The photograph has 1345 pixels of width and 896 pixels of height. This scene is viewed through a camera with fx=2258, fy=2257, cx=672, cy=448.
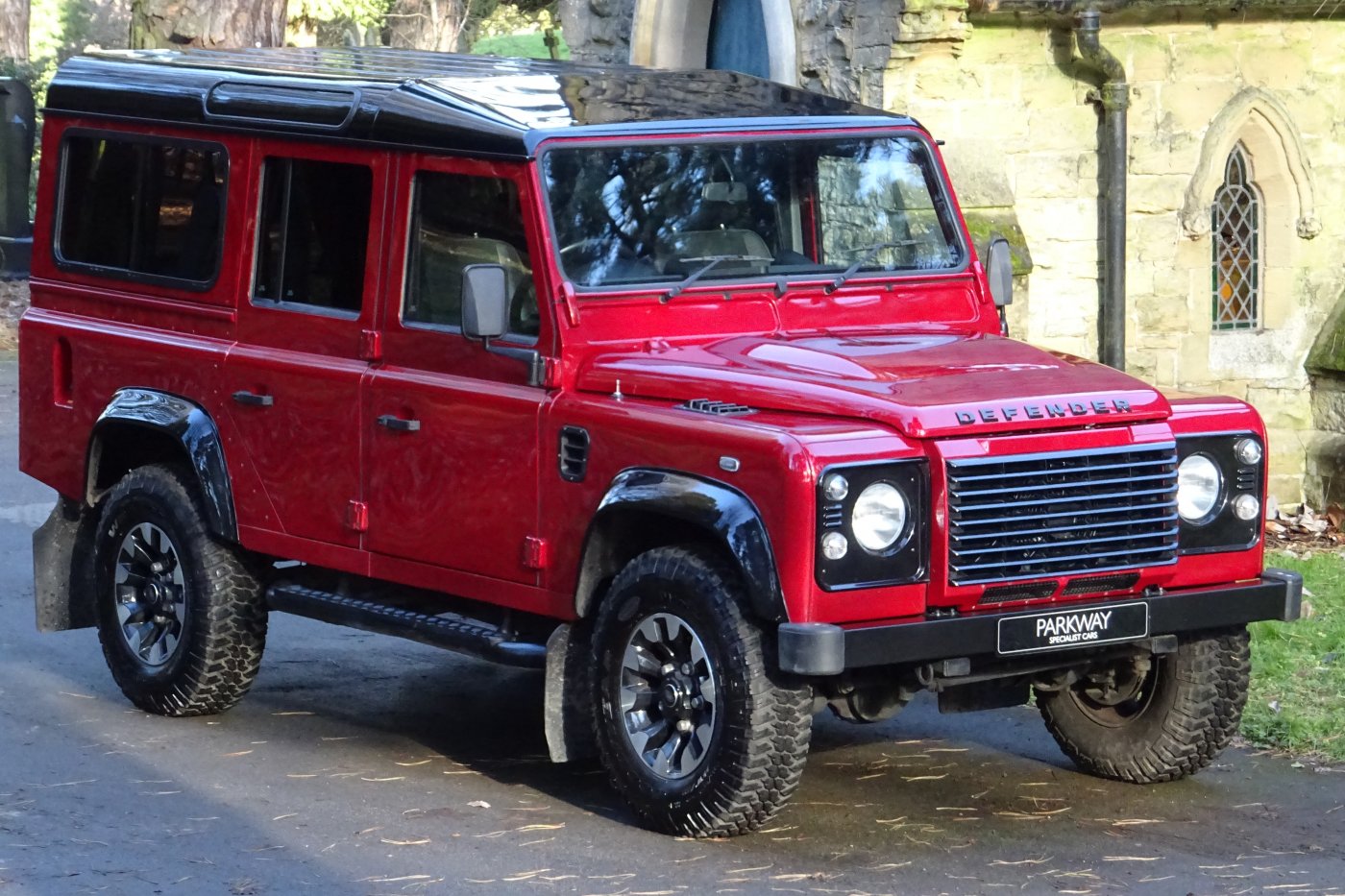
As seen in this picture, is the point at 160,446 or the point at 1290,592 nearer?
the point at 1290,592

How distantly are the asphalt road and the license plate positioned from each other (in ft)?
1.95

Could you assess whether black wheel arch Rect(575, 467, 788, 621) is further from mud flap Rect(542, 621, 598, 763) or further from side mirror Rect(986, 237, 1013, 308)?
side mirror Rect(986, 237, 1013, 308)

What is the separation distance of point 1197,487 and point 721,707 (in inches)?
61.1

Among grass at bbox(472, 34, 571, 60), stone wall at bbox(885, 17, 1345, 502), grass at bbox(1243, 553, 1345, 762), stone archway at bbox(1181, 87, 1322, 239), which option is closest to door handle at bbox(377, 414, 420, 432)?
grass at bbox(1243, 553, 1345, 762)

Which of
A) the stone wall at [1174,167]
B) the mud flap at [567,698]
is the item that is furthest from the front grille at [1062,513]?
the stone wall at [1174,167]

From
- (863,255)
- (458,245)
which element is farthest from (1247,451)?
(458,245)

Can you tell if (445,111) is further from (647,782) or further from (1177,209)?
(1177,209)

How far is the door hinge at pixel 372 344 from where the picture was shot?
7223mm

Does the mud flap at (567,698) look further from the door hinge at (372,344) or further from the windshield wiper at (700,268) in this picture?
the door hinge at (372,344)

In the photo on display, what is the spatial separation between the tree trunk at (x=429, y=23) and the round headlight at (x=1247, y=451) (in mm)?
27777

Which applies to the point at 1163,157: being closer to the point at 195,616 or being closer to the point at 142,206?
the point at 142,206

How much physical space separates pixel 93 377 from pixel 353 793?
220cm

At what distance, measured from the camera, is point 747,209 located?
7.21 meters

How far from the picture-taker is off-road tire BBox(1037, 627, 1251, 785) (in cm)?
680
